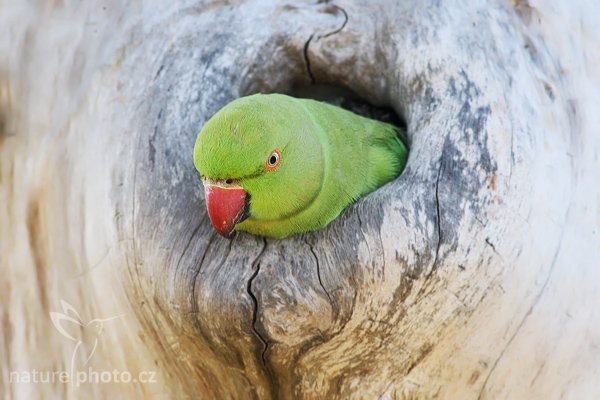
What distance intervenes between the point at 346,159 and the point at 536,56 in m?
0.82

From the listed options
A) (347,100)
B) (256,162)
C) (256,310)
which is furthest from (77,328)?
(347,100)

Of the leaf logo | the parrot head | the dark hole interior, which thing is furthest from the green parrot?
the leaf logo

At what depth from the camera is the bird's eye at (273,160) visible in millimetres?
2205

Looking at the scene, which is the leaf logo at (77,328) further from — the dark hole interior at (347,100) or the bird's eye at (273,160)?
the dark hole interior at (347,100)

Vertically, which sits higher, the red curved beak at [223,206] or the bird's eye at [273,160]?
the bird's eye at [273,160]

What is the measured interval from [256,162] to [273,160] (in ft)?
0.28

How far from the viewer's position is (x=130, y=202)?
2.44m

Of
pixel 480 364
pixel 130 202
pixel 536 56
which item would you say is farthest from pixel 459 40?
pixel 130 202

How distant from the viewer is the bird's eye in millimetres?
2205

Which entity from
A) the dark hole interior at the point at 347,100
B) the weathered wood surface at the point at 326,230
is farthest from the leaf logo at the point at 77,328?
the dark hole interior at the point at 347,100

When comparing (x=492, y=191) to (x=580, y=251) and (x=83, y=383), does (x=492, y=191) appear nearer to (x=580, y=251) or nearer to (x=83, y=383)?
(x=580, y=251)

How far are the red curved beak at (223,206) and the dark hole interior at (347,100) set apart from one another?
901 mm

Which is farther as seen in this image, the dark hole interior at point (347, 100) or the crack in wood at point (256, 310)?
the dark hole interior at point (347, 100)

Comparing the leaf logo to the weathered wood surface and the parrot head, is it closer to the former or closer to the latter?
the weathered wood surface
